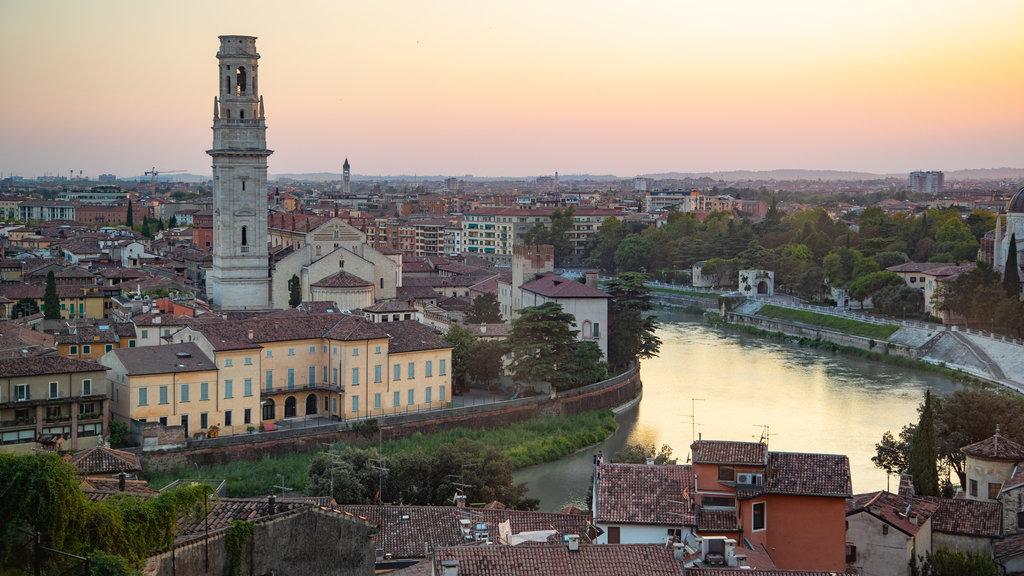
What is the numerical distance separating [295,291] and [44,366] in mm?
11830

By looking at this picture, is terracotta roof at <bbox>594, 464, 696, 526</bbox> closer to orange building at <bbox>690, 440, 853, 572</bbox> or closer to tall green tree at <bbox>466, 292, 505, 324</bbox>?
orange building at <bbox>690, 440, 853, 572</bbox>

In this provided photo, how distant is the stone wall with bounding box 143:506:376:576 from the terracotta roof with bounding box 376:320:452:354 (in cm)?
1152

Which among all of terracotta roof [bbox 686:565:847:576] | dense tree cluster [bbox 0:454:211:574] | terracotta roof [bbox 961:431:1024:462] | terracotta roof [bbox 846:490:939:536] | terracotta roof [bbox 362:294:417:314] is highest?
dense tree cluster [bbox 0:454:211:574]

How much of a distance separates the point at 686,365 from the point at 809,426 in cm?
782

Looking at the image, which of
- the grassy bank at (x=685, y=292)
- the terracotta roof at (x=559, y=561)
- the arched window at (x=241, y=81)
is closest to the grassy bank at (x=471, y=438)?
the terracotta roof at (x=559, y=561)

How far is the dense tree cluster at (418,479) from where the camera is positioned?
45.7 feet

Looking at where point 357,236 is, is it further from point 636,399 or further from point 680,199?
point 680,199

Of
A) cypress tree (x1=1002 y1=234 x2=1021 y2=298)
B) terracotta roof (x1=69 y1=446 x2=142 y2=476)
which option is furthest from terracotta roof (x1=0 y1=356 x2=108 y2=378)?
cypress tree (x1=1002 y1=234 x2=1021 y2=298)

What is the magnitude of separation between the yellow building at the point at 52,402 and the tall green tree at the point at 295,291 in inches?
433

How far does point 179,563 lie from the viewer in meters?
6.78

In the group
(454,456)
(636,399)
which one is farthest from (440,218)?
(454,456)

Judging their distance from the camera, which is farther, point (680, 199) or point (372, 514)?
point (680, 199)

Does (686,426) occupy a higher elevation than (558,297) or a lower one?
lower

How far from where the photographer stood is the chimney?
7314mm
